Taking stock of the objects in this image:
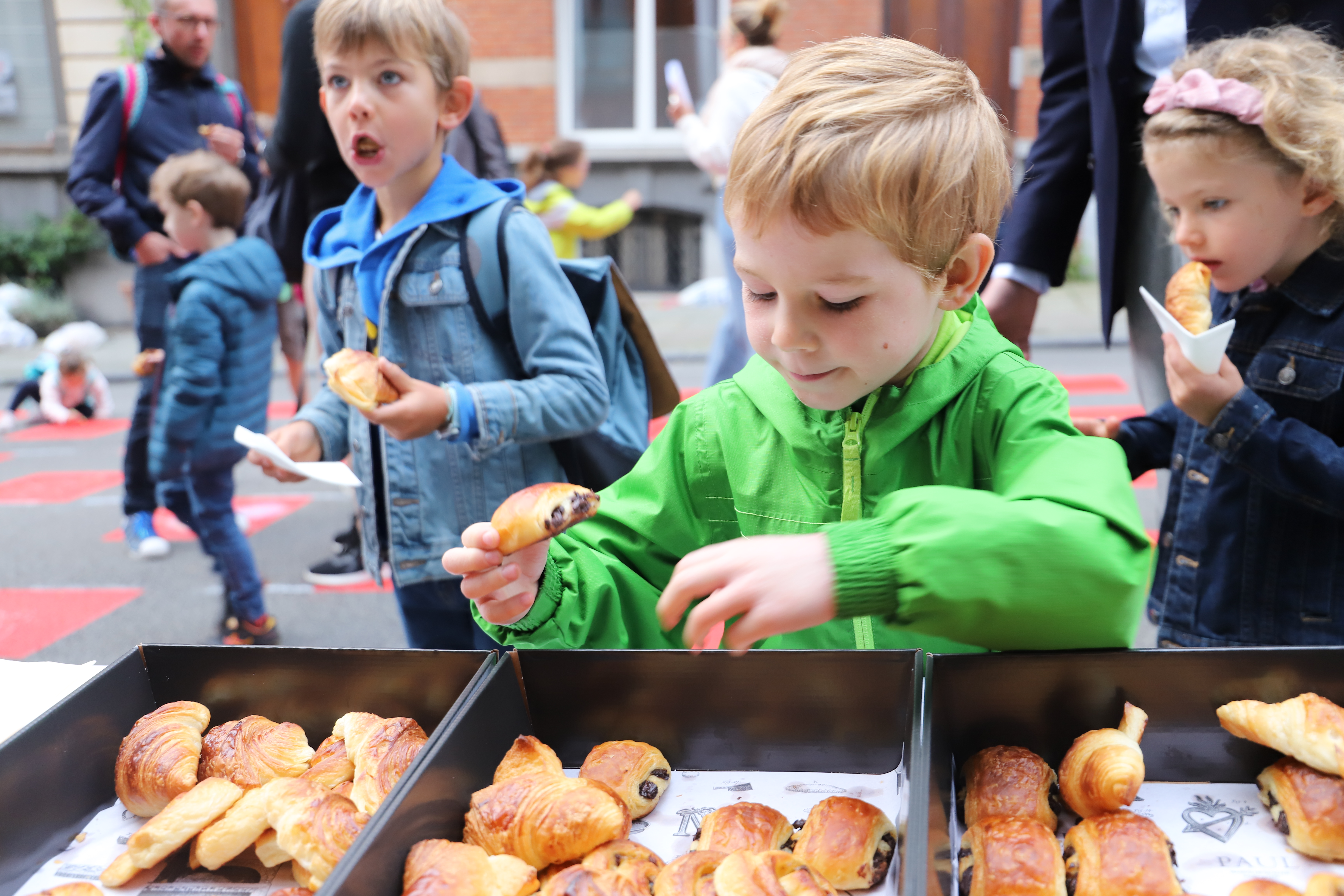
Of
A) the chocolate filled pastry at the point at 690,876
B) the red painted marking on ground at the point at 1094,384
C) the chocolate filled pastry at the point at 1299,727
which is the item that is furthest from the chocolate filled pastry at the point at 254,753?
the red painted marking on ground at the point at 1094,384

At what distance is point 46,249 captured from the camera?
13078 mm

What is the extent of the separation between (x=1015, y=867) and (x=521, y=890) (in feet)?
1.68

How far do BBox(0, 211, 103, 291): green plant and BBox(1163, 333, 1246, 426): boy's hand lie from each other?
13915 mm

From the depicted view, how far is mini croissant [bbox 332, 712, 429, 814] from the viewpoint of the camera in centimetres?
126

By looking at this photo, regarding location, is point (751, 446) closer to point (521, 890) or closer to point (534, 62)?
point (521, 890)

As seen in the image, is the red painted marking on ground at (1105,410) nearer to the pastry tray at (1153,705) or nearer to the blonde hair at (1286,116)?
the blonde hair at (1286,116)

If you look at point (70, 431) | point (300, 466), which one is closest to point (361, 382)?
point (300, 466)

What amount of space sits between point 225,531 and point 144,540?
66.3 inches

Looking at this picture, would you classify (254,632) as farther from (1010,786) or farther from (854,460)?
(1010,786)

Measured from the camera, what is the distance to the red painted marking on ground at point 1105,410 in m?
6.78

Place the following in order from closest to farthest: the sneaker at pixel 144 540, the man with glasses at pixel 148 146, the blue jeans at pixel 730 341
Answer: the man with glasses at pixel 148 146 → the sneaker at pixel 144 540 → the blue jeans at pixel 730 341

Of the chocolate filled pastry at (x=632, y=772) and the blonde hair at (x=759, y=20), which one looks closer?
the chocolate filled pastry at (x=632, y=772)

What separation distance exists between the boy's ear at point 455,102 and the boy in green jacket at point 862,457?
1149mm

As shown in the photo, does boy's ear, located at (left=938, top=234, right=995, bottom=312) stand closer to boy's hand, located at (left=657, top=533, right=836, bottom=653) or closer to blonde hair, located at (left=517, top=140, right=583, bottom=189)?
boy's hand, located at (left=657, top=533, right=836, bottom=653)
